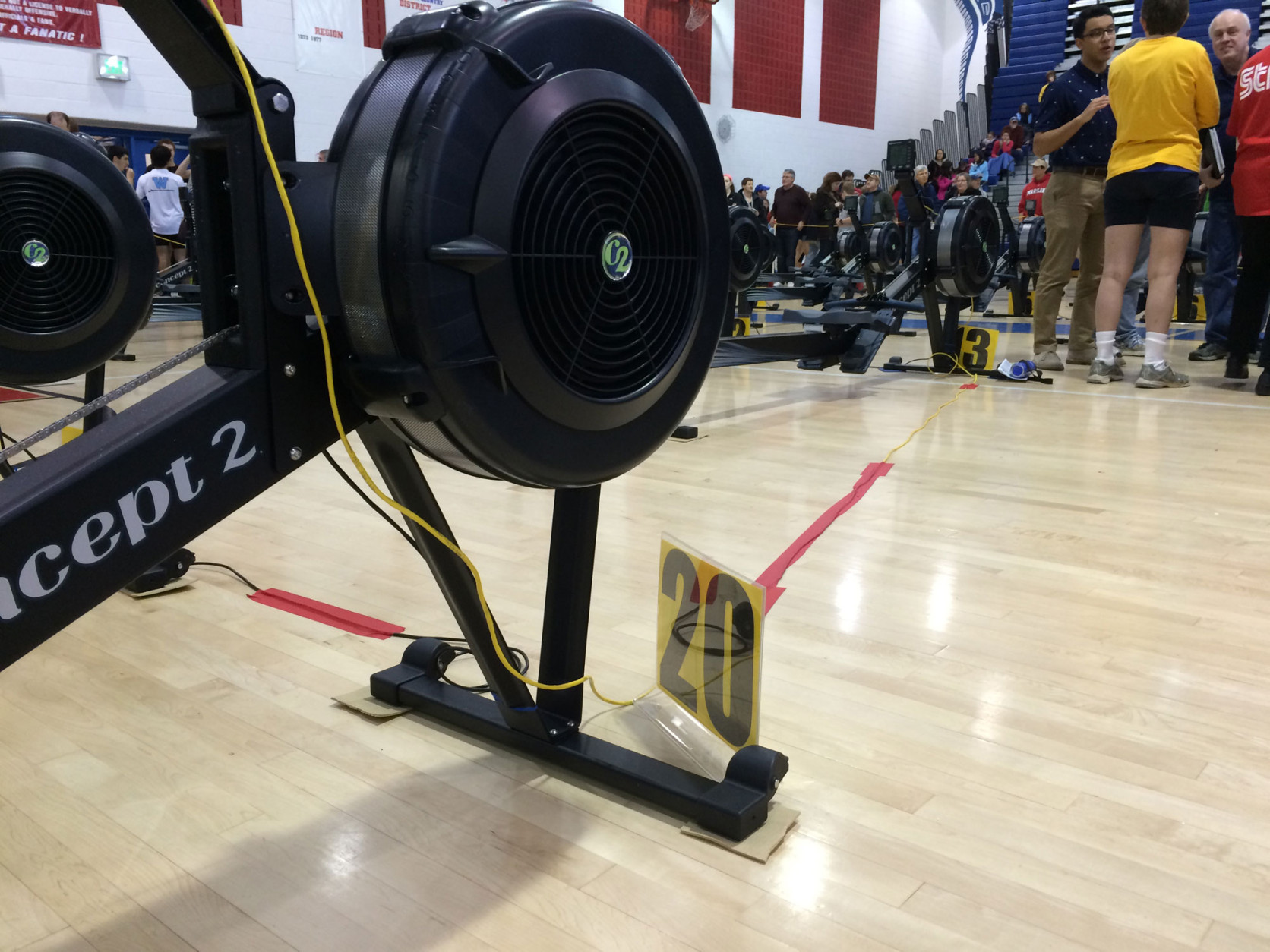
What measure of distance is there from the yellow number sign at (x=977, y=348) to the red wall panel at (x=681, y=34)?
26.1 ft

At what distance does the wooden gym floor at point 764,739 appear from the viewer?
1.04 metres

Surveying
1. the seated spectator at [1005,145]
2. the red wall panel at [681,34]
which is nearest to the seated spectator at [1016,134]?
the seated spectator at [1005,145]

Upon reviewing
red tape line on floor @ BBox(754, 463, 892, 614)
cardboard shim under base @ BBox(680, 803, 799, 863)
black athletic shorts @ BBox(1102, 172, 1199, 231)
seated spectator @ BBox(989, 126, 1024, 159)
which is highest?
seated spectator @ BBox(989, 126, 1024, 159)

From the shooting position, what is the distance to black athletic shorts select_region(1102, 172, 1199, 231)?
393cm

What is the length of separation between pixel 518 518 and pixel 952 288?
2.99 m

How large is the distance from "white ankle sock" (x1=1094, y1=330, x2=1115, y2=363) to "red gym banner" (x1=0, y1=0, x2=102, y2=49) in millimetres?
8002

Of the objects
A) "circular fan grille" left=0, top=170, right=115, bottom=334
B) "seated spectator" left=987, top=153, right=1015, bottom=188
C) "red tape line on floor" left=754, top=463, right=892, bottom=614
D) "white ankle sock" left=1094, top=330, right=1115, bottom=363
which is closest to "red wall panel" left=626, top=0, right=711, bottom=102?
"seated spectator" left=987, top=153, right=1015, bottom=188

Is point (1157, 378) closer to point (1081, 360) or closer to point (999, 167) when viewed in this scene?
point (1081, 360)

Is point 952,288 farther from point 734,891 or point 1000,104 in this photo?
point 1000,104

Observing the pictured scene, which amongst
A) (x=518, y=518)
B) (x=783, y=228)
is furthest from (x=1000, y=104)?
(x=518, y=518)

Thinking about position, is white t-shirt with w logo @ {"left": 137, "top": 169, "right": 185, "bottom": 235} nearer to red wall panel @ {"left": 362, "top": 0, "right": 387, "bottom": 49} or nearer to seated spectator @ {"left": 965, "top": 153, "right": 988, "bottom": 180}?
red wall panel @ {"left": 362, "top": 0, "right": 387, "bottom": 49}

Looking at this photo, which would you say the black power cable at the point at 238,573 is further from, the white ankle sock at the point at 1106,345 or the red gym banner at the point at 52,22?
the red gym banner at the point at 52,22

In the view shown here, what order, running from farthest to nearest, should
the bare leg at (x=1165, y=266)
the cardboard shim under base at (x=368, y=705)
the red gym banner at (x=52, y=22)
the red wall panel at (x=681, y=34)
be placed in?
the red wall panel at (x=681, y=34), the red gym banner at (x=52, y=22), the bare leg at (x=1165, y=266), the cardboard shim under base at (x=368, y=705)

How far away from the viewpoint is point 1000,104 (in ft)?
51.2
